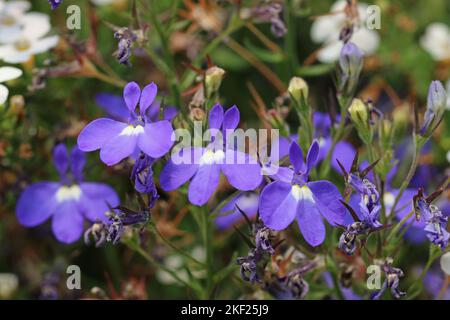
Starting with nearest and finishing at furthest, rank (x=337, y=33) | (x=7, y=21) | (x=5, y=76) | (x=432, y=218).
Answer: (x=432, y=218) → (x=5, y=76) → (x=7, y=21) → (x=337, y=33)

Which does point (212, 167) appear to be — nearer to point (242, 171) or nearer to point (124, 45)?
point (242, 171)

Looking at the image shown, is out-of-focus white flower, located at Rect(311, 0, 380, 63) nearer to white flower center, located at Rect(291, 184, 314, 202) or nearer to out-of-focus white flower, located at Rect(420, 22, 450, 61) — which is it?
out-of-focus white flower, located at Rect(420, 22, 450, 61)

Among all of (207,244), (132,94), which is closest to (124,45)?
(132,94)

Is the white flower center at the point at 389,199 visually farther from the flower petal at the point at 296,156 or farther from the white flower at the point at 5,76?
the white flower at the point at 5,76

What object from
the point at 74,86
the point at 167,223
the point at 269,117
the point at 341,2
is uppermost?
the point at 341,2

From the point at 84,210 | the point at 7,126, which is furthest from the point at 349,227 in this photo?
the point at 7,126

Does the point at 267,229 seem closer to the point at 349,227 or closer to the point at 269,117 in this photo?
the point at 349,227

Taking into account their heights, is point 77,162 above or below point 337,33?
below
